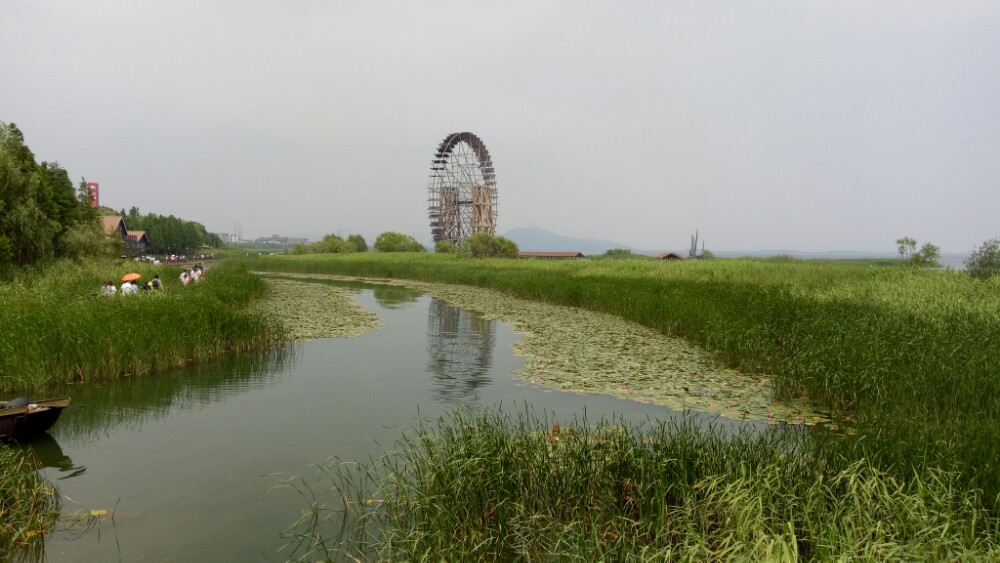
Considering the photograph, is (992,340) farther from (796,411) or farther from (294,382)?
(294,382)

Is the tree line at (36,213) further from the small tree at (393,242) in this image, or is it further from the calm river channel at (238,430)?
the small tree at (393,242)

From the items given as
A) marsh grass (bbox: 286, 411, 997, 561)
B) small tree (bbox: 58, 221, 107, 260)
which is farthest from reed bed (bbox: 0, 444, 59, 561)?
small tree (bbox: 58, 221, 107, 260)

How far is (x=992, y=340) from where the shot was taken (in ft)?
27.4

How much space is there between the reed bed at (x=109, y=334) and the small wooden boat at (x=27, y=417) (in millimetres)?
2522

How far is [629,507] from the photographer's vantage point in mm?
4863

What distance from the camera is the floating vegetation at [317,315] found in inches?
652

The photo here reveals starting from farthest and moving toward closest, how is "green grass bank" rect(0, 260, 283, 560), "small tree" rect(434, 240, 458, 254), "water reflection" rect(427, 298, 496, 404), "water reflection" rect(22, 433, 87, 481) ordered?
"small tree" rect(434, 240, 458, 254) < "water reflection" rect(427, 298, 496, 404) < "water reflection" rect(22, 433, 87, 481) < "green grass bank" rect(0, 260, 283, 560)

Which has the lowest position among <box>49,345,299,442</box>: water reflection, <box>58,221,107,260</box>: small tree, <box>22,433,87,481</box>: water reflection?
<box>22,433,87,481</box>: water reflection

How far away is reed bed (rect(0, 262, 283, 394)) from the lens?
373 inches

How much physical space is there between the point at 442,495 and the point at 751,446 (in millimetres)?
3091

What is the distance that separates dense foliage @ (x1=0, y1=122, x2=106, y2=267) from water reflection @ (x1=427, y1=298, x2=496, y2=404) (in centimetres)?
1588

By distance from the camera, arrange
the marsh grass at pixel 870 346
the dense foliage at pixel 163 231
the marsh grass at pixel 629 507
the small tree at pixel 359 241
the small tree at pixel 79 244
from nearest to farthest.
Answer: the marsh grass at pixel 629 507 < the marsh grass at pixel 870 346 < the small tree at pixel 79 244 < the dense foliage at pixel 163 231 < the small tree at pixel 359 241

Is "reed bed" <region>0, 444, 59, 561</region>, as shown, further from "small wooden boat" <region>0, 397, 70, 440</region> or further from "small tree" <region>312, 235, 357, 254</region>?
"small tree" <region>312, 235, 357, 254</region>

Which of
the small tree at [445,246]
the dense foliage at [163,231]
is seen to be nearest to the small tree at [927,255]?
the small tree at [445,246]
